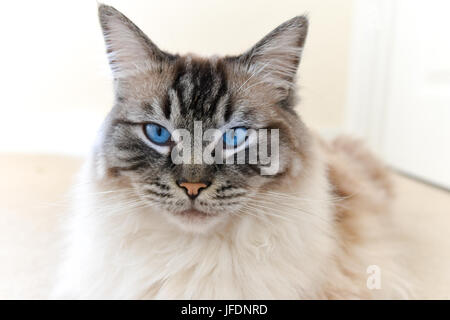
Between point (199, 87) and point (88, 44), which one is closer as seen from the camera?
point (199, 87)

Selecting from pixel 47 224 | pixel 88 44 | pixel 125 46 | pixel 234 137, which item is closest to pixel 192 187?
pixel 234 137

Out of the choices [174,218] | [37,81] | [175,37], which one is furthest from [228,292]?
[37,81]

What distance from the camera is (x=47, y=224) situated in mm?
1853

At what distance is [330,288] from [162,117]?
0.75m

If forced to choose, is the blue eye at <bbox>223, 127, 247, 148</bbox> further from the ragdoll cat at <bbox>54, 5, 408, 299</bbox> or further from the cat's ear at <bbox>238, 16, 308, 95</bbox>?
the cat's ear at <bbox>238, 16, 308, 95</bbox>

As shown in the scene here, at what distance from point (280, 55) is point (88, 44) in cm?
75

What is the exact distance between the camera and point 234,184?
1.02m

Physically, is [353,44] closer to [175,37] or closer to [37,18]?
[175,37]

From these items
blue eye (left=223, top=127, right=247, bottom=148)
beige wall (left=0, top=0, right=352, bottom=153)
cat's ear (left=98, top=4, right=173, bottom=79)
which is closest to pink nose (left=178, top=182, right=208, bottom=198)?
blue eye (left=223, top=127, right=247, bottom=148)

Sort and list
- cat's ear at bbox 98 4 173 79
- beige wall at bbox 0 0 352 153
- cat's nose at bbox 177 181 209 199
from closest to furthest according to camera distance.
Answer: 1. cat's nose at bbox 177 181 209 199
2. cat's ear at bbox 98 4 173 79
3. beige wall at bbox 0 0 352 153

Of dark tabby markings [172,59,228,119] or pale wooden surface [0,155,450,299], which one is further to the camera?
pale wooden surface [0,155,450,299]

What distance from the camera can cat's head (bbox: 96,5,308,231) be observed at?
1009 millimetres

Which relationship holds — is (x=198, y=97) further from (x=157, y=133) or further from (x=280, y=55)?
(x=280, y=55)
